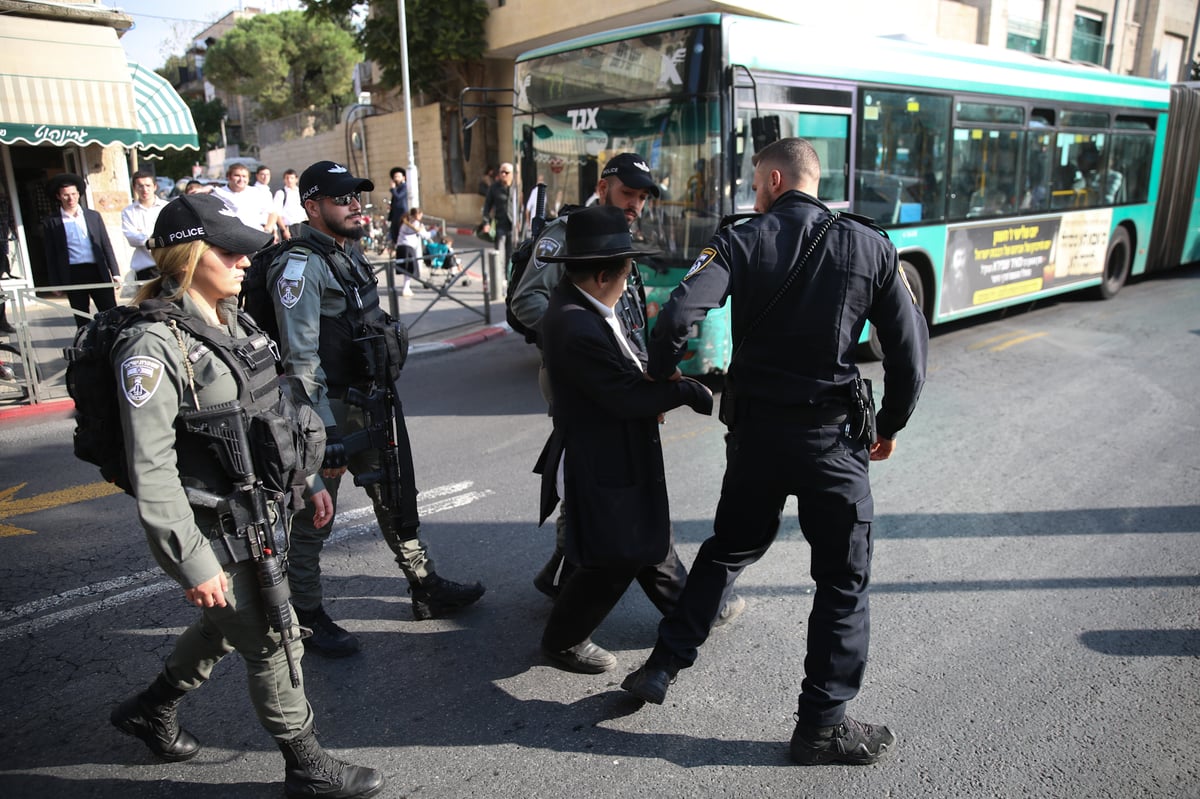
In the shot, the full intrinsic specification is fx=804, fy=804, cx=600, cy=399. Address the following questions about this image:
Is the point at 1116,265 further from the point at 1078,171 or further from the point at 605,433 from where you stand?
the point at 605,433

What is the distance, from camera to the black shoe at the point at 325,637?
3324mm

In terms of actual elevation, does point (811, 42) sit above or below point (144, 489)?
above

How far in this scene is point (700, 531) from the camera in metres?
4.46

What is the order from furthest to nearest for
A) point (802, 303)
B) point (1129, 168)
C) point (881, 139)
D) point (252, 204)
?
1. point (1129, 168)
2. point (252, 204)
3. point (881, 139)
4. point (802, 303)

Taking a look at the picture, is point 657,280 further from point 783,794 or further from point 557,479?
point 783,794

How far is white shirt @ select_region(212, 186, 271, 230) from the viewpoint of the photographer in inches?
386

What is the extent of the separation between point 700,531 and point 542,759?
6.43 ft

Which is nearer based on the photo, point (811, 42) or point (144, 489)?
point (144, 489)

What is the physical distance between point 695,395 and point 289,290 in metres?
1.53

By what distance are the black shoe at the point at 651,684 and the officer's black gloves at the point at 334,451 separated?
4.38 feet

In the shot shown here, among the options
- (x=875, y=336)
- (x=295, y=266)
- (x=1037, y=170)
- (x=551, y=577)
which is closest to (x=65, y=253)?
(x=295, y=266)

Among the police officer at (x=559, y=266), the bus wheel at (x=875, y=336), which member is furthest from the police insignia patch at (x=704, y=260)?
the bus wheel at (x=875, y=336)

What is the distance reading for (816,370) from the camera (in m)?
2.57

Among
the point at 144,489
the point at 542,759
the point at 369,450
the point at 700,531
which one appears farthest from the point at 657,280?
the point at 144,489
